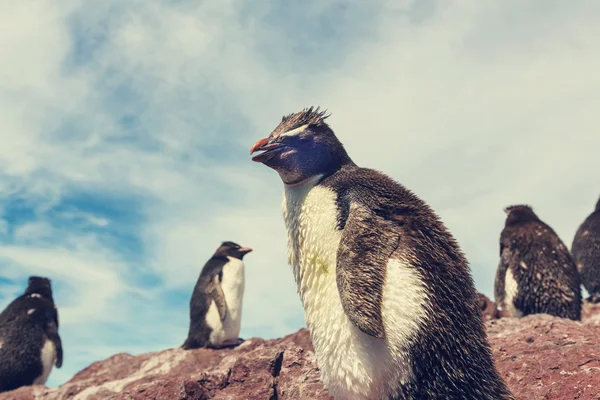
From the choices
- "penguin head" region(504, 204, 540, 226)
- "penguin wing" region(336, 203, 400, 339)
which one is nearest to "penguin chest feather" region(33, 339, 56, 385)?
"penguin head" region(504, 204, 540, 226)

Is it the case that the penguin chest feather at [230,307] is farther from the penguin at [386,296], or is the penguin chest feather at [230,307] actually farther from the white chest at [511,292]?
the penguin at [386,296]

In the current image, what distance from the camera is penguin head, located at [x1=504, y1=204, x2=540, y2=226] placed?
10535 mm

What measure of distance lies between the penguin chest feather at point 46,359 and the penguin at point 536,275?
839 cm

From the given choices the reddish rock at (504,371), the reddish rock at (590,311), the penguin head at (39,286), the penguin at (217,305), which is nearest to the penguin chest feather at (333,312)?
the reddish rock at (504,371)

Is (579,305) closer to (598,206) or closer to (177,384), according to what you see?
(598,206)

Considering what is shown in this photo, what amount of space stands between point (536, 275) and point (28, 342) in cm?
902

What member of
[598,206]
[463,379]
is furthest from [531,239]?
[463,379]

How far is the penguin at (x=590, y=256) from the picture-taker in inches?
459

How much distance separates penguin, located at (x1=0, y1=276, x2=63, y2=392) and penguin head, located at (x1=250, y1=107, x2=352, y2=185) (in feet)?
27.0

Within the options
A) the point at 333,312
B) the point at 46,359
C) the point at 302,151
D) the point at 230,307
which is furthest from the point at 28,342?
the point at 333,312

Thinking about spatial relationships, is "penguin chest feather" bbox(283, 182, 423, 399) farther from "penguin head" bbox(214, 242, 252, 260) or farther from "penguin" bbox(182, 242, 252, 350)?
"penguin head" bbox(214, 242, 252, 260)

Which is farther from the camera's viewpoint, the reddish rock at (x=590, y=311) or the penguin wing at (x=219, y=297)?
the penguin wing at (x=219, y=297)

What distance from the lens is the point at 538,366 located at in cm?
536

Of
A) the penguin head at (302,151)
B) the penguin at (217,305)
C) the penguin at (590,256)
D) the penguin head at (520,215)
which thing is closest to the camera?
the penguin head at (302,151)
